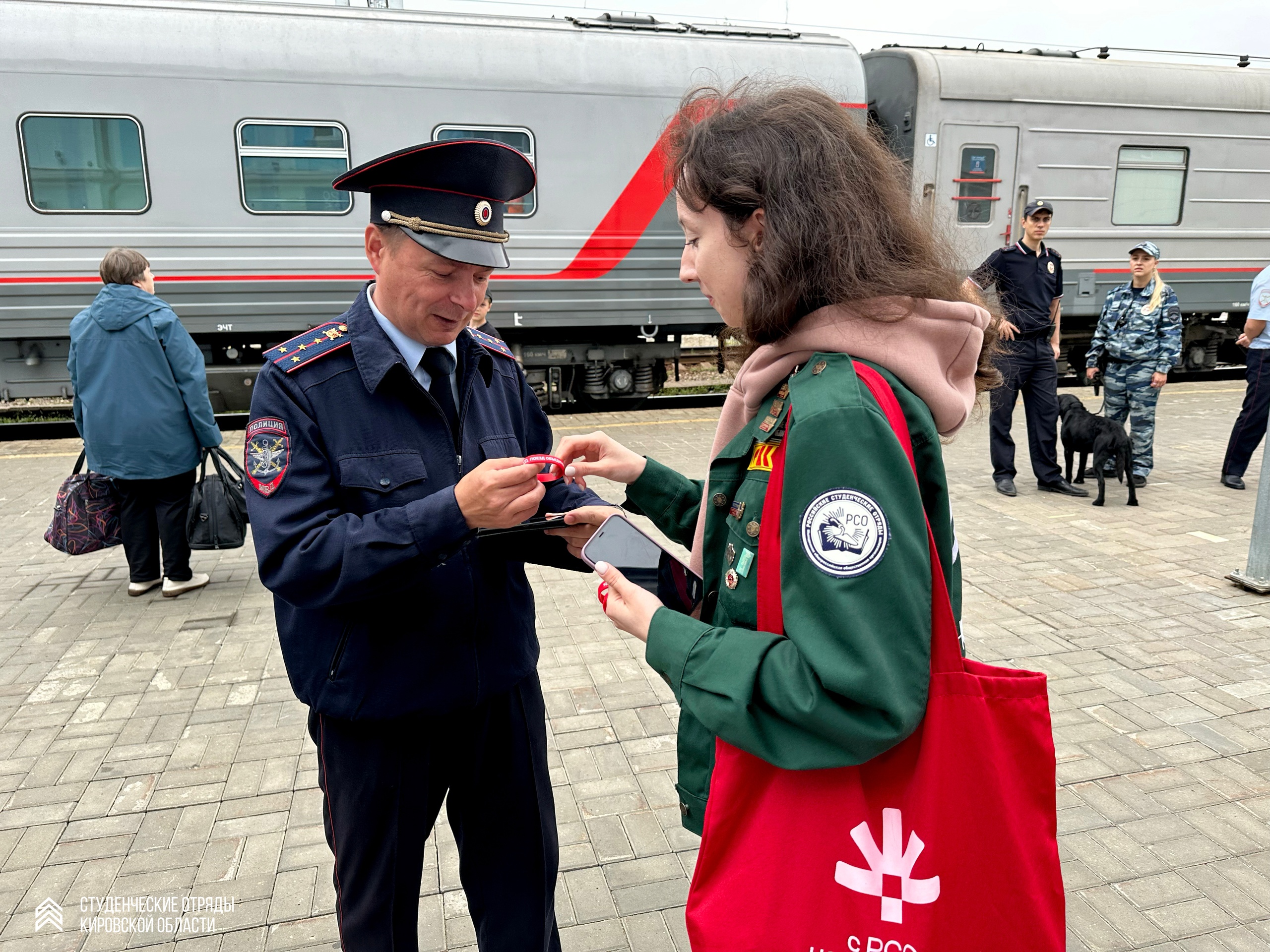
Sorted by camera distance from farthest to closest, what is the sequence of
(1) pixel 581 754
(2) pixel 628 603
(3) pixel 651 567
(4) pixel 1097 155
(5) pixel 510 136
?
(4) pixel 1097 155 → (5) pixel 510 136 → (1) pixel 581 754 → (3) pixel 651 567 → (2) pixel 628 603

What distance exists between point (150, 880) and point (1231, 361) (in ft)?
49.5

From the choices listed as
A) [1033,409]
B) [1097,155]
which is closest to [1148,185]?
[1097,155]

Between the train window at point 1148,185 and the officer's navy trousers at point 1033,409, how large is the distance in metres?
4.62

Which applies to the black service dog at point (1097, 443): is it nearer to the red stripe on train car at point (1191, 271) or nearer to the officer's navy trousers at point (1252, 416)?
the officer's navy trousers at point (1252, 416)

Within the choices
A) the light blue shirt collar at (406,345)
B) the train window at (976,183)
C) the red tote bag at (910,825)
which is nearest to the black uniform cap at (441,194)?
the light blue shirt collar at (406,345)

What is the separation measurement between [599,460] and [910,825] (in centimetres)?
107

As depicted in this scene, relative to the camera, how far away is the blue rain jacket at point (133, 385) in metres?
4.85

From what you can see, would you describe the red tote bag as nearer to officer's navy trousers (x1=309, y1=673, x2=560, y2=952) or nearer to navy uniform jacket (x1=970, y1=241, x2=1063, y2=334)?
officer's navy trousers (x1=309, y1=673, x2=560, y2=952)

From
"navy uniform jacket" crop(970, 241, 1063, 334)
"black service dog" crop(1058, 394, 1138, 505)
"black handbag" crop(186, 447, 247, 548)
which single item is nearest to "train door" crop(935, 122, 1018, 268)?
"navy uniform jacket" crop(970, 241, 1063, 334)

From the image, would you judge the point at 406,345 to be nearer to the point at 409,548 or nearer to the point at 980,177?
the point at 409,548

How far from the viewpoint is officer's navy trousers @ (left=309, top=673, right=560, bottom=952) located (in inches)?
72.1

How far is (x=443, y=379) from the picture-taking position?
1.94 metres

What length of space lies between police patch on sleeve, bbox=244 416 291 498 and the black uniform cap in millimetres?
467

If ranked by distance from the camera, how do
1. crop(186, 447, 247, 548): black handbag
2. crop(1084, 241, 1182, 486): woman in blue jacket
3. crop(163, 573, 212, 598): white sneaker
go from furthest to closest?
crop(1084, 241, 1182, 486): woman in blue jacket, crop(163, 573, 212, 598): white sneaker, crop(186, 447, 247, 548): black handbag
